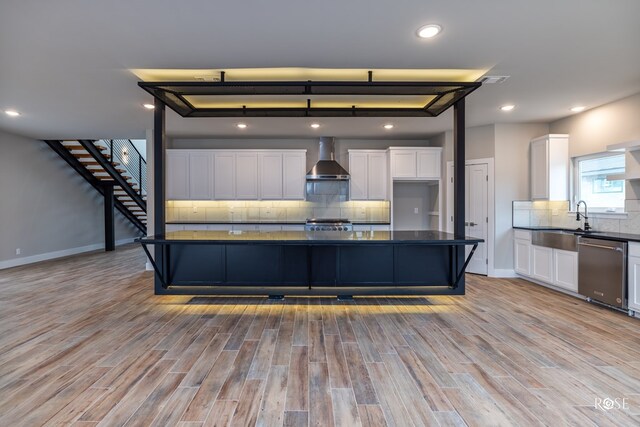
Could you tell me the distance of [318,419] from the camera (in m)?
1.82

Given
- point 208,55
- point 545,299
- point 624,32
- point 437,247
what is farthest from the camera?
point 545,299

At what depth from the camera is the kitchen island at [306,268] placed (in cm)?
391

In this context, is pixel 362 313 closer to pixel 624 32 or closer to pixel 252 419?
pixel 252 419

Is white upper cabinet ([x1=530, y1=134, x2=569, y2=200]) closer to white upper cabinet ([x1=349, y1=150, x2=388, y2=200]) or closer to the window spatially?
the window

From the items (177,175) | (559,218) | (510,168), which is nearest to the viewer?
(559,218)

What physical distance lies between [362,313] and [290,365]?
1.42 metres

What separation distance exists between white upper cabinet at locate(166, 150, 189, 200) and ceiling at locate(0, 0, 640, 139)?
210 cm

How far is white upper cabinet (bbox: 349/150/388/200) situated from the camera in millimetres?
6426

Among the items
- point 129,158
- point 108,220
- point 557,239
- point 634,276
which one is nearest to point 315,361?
point 634,276

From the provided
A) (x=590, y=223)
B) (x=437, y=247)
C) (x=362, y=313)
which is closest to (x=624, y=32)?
(x=437, y=247)

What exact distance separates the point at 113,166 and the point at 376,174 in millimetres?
6838

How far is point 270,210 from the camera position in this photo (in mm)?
6762

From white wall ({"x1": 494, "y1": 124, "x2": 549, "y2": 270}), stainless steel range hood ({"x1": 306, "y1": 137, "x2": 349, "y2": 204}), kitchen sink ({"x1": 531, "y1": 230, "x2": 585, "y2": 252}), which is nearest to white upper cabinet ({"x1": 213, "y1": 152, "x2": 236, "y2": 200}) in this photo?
stainless steel range hood ({"x1": 306, "y1": 137, "x2": 349, "y2": 204})

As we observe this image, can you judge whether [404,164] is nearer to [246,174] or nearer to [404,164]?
[404,164]
